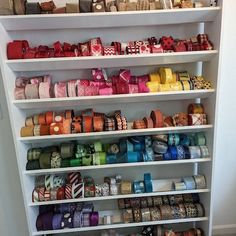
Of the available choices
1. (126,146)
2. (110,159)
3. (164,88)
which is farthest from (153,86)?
(110,159)

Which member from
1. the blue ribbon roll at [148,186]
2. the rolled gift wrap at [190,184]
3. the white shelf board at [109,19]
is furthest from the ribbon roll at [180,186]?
the white shelf board at [109,19]

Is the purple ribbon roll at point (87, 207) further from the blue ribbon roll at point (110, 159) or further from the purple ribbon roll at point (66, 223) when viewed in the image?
the blue ribbon roll at point (110, 159)

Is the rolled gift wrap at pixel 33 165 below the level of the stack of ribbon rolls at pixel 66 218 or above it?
above

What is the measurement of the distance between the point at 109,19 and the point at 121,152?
0.84 metres

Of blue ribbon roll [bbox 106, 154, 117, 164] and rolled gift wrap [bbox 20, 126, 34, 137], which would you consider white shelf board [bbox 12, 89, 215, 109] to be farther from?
blue ribbon roll [bbox 106, 154, 117, 164]

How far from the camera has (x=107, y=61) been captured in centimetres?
153

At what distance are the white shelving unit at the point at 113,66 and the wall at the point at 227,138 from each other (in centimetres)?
18

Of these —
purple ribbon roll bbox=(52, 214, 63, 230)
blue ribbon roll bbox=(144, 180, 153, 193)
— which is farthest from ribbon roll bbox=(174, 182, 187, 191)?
purple ribbon roll bbox=(52, 214, 63, 230)

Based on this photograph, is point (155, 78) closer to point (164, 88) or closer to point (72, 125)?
point (164, 88)

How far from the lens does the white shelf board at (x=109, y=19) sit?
4.59 feet

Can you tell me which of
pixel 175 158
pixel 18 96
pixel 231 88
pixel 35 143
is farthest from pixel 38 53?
pixel 231 88

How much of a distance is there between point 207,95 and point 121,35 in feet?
2.24

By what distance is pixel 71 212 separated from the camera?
179 cm

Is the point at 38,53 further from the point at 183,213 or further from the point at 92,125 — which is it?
the point at 183,213
